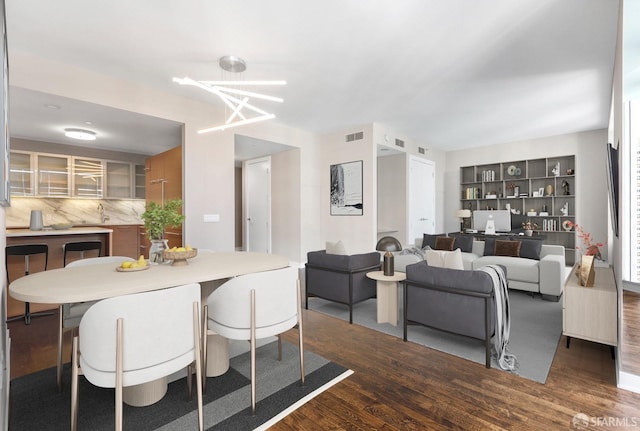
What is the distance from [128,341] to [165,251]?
3.02 ft

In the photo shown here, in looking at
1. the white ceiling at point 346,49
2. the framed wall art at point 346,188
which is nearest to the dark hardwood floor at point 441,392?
the white ceiling at point 346,49

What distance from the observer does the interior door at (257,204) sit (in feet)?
23.8

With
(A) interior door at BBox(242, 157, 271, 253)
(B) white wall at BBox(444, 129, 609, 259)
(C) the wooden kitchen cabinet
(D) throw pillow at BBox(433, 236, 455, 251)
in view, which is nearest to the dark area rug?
(D) throw pillow at BBox(433, 236, 455, 251)

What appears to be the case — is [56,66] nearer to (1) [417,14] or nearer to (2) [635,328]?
(1) [417,14]

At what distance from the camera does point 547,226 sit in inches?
285

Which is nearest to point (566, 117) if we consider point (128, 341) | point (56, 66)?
point (128, 341)

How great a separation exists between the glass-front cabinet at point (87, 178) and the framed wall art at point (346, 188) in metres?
4.99

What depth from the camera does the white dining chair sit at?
1.82 meters

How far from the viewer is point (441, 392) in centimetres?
207

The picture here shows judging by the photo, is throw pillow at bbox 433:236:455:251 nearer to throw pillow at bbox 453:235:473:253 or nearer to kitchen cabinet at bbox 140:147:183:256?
throw pillow at bbox 453:235:473:253

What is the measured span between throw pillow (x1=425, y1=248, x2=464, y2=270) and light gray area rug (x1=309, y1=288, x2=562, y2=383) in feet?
2.36

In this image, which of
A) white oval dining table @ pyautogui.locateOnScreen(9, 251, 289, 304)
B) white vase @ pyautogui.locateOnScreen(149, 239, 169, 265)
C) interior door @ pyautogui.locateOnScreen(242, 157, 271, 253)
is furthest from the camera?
interior door @ pyautogui.locateOnScreen(242, 157, 271, 253)

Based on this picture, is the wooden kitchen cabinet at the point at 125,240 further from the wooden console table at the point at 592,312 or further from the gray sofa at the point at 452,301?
the wooden console table at the point at 592,312

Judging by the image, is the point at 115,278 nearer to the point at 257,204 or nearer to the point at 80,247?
the point at 80,247
